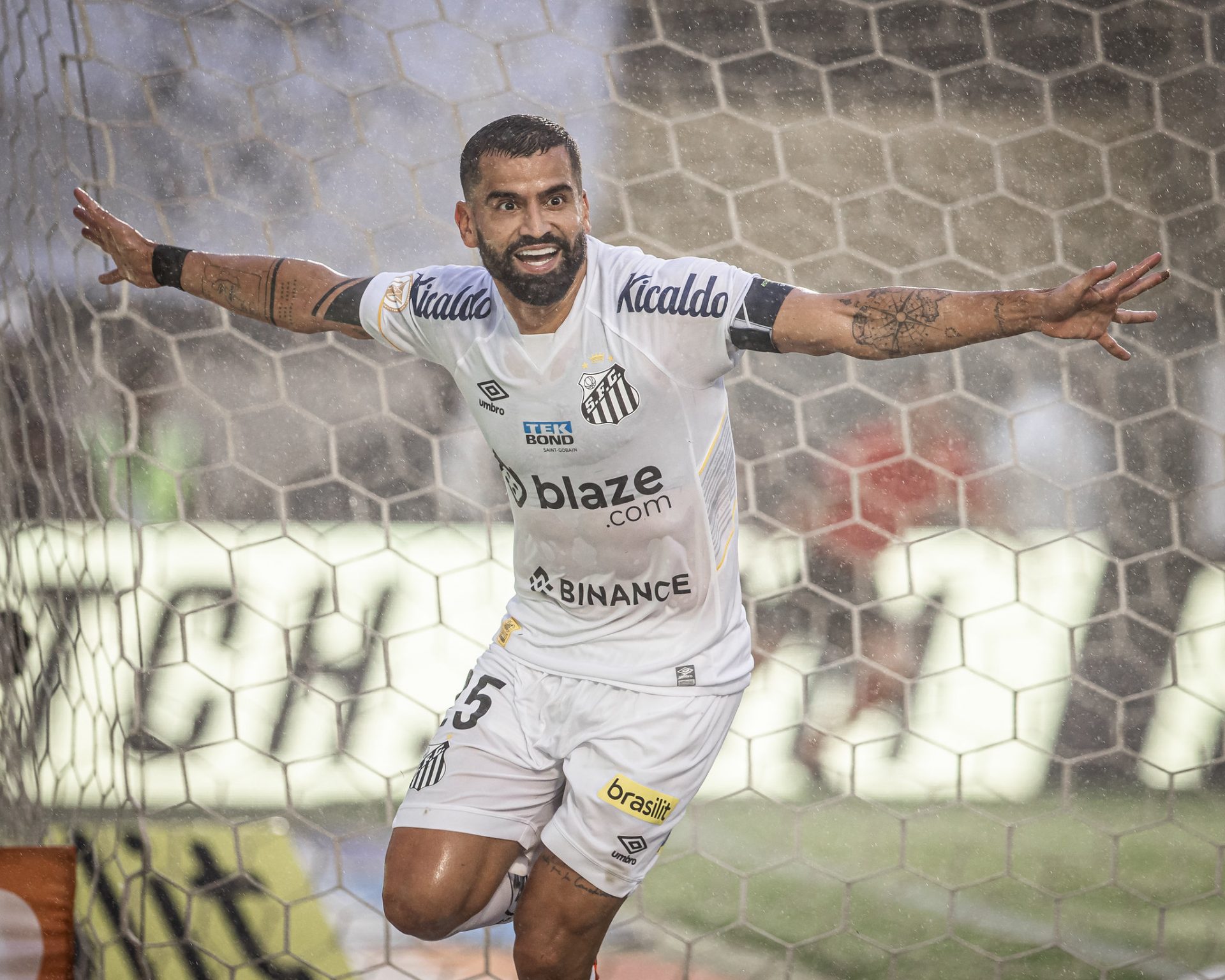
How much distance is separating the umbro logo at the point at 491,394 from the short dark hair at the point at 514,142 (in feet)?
0.92

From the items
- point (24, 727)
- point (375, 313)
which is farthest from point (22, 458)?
point (375, 313)

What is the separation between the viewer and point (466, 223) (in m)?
1.88

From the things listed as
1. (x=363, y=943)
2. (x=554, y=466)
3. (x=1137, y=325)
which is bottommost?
(x=363, y=943)

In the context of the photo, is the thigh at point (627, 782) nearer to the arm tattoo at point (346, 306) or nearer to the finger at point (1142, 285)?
the arm tattoo at point (346, 306)

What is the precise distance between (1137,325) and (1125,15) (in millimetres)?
711

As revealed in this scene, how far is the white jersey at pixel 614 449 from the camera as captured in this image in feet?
5.96

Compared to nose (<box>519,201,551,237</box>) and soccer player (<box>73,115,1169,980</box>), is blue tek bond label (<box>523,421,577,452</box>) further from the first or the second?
nose (<box>519,201,551,237</box>)

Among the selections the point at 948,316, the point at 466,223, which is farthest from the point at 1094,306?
the point at 466,223

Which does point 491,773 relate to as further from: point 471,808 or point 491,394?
point 491,394

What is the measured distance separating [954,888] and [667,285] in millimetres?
1786

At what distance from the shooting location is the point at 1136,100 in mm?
2867

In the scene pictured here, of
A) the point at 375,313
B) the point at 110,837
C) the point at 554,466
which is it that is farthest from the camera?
the point at 110,837

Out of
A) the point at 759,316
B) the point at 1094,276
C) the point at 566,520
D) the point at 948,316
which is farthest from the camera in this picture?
the point at 566,520

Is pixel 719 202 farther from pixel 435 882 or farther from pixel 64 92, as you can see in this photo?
pixel 435 882
